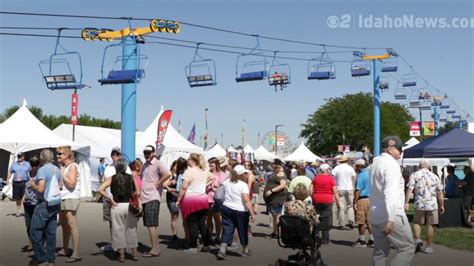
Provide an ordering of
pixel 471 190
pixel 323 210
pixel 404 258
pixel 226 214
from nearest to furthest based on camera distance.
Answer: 1. pixel 404 258
2. pixel 226 214
3. pixel 323 210
4. pixel 471 190

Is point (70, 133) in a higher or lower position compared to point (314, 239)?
higher

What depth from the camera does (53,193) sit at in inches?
337

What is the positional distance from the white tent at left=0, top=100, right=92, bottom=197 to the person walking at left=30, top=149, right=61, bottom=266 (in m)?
17.0

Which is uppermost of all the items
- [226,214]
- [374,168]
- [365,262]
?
[374,168]

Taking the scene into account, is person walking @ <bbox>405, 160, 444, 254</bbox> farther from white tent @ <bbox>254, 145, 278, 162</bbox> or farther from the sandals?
white tent @ <bbox>254, 145, 278, 162</bbox>

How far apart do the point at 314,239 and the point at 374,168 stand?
2083mm

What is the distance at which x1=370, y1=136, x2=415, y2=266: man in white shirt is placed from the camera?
21.8 ft

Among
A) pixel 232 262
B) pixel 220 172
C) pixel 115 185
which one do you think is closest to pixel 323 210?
pixel 220 172

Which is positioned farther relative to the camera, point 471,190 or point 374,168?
point 471,190

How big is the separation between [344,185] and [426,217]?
12.5 feet

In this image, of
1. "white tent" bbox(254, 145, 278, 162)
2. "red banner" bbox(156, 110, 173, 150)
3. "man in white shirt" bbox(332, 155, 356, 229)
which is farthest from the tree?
"man in white shirt" bbox(332, 155, 356, 229)

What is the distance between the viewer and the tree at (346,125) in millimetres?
77500

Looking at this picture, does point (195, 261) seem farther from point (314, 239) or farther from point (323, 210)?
point (323, 210)

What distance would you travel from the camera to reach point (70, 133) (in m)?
36.0
